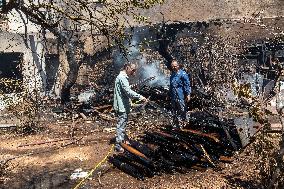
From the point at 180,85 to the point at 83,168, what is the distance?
4010 millimetres

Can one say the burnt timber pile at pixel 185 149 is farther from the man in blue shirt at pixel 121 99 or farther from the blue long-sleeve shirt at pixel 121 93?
the blue long-sleeve shirt at pixel 121 93

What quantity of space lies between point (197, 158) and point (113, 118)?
19.4ft

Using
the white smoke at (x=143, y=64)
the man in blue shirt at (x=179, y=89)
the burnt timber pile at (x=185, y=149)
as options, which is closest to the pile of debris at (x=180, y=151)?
the burnt timber pile at (x=185, y=149)

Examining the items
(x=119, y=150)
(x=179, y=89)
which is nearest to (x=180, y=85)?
(x=179, y=89)

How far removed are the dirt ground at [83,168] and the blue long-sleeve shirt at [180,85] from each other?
1.72 meters

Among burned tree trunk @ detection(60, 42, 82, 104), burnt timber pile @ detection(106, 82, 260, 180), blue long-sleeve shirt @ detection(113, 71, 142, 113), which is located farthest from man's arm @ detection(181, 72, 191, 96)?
burned tree trunk @ detection(60, 42, 82, 104)

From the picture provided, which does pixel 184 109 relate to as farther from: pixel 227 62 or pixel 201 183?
pixel 227 62

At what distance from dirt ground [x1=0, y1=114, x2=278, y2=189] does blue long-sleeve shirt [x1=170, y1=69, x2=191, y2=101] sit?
1721mm

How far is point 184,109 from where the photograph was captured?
34.9 feet

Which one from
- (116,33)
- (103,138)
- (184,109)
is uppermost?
(116,33)

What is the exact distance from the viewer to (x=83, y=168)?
8.03 meters

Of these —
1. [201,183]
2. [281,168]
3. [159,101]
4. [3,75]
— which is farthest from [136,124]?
[3,75]

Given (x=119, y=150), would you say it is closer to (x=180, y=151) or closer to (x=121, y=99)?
(x=121, y=99)

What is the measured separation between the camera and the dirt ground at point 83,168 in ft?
Result: 22.8
